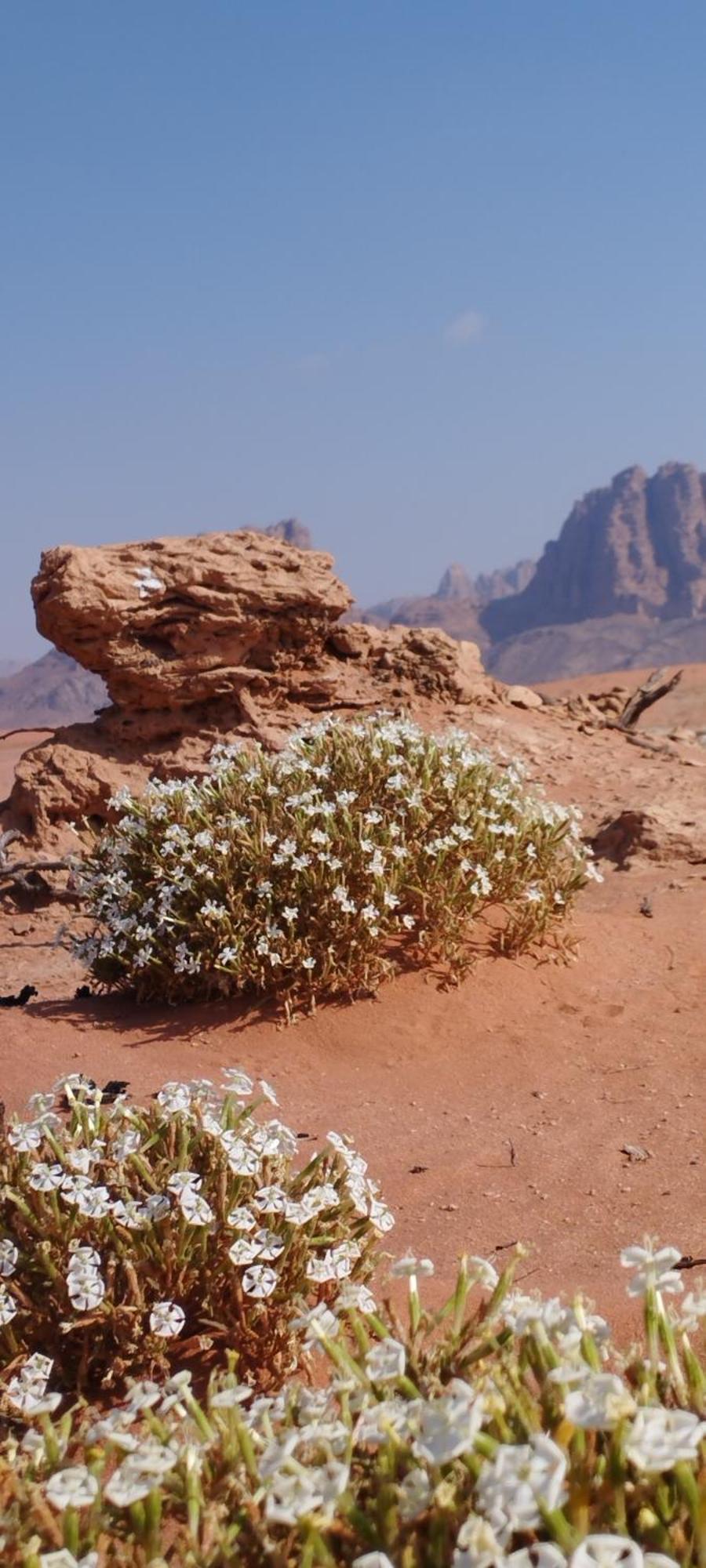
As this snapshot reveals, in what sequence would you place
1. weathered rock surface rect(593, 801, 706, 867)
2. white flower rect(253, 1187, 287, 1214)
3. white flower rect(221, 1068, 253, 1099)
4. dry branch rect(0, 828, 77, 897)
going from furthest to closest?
dry branch rect(0, 828, 77, 897) < weathered rock surface rect(593, 801, 706, 867) < white flower rect(221, 1068, 253, 1099) < white flower rect(253, 1187, 287, 1214)

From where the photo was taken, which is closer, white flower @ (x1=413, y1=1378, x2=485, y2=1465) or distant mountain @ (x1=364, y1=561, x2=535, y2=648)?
white flower @ (x1=413, y1=1378, x2=485, y2=1465)

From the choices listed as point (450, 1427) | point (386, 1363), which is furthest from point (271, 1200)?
point (450, 1427)

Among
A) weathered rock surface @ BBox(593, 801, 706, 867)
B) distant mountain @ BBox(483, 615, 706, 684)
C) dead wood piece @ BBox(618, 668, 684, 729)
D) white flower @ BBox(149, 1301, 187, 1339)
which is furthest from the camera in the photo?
distant mountain @ BBox(483, 615, 706, 684)

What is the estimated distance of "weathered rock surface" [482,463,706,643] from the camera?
108438mm

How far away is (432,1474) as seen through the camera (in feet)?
5.28

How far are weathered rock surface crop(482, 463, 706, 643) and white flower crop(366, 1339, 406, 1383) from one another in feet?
351

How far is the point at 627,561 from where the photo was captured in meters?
110

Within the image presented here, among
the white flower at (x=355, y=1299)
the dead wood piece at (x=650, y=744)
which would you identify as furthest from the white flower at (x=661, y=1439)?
the dead wood piece at (x=650, y=744)

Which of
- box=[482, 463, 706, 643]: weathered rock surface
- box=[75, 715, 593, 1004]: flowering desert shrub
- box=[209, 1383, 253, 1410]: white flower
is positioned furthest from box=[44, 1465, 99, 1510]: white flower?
box=[482, 463, 706, 643]: weathered rock surface

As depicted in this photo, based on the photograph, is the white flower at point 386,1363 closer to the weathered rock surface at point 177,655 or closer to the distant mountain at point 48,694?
the weathered rock surface at point 177,655

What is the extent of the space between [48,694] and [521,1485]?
8639 cm

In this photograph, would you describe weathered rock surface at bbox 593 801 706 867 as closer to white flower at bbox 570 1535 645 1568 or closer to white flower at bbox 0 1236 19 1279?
white flower at bbox 0 1236 19 1279

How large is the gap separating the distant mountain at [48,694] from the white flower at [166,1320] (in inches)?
2816

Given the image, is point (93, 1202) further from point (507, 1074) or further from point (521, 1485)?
point (507, 1074)
